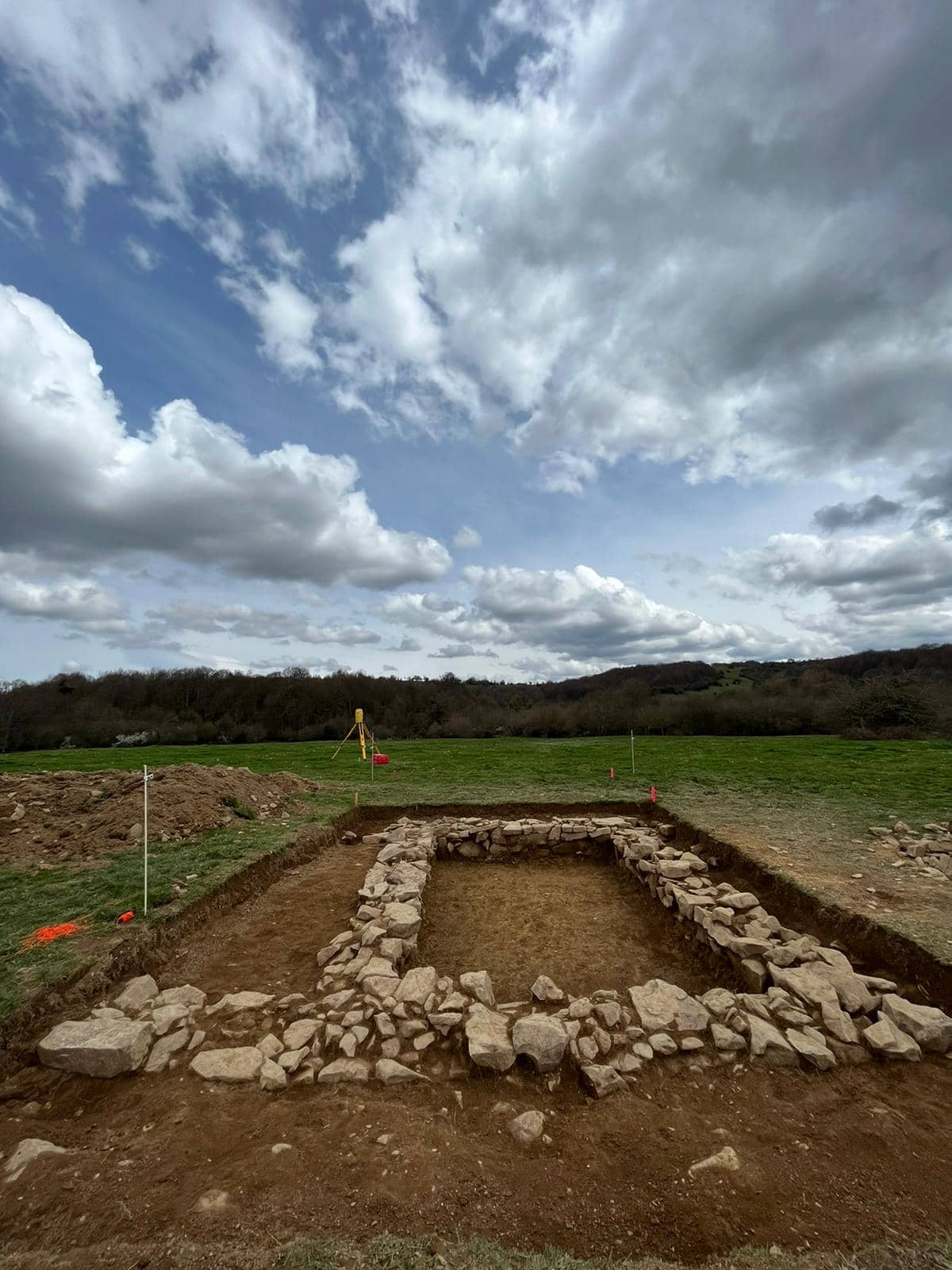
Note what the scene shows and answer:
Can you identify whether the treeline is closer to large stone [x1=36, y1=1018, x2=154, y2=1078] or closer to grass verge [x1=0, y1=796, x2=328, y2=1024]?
grass verge [x1=0, y1=796, x2=328, y2=1024]

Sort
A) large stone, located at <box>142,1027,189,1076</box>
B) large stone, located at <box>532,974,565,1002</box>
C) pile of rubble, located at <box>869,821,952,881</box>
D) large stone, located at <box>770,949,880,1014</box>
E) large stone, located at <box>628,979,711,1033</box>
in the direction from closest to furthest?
large stone, located at <box>142,1027,189,1076</box>, large stone, located at <box>628,979,711,1033</box>, large stone, located at <box>770,949,880,1014</box>, large stone, located at <box>532,974,565,1002</box>, pile of rubble, located at <box>869,821,952,881</box>

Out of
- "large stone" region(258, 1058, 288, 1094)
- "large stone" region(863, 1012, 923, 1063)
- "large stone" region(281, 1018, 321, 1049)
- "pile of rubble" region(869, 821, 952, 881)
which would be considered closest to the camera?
"large stone" region(258, 1058, 288, 1094)

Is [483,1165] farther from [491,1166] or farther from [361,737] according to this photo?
[361,737]

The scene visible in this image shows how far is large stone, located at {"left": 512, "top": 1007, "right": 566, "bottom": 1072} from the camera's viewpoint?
450 cm

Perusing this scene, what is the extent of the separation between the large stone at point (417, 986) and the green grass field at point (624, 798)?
343 centimetres

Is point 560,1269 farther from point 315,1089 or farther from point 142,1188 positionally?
point 142,1188

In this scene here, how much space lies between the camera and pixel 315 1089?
4215 millimetres

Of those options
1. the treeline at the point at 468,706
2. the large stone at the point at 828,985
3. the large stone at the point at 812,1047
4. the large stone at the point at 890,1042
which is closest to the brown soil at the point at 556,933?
the large stone at the point at 828,985

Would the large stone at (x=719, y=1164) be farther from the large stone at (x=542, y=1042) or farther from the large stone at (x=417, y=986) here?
the large stone at (x=417, y=986)

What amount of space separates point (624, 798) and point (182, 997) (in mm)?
10804

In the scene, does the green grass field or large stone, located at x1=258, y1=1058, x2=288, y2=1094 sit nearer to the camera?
large stone, located at x1=258, y1=1058, x2=288, y2=1094

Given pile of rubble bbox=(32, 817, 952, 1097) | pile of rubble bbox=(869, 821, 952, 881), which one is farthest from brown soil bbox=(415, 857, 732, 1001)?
pile of rubble bbox=(869, 821, 952, 881)

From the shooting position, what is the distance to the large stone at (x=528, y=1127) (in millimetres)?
3752

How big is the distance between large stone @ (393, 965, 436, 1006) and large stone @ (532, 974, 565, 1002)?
3.63 feet
